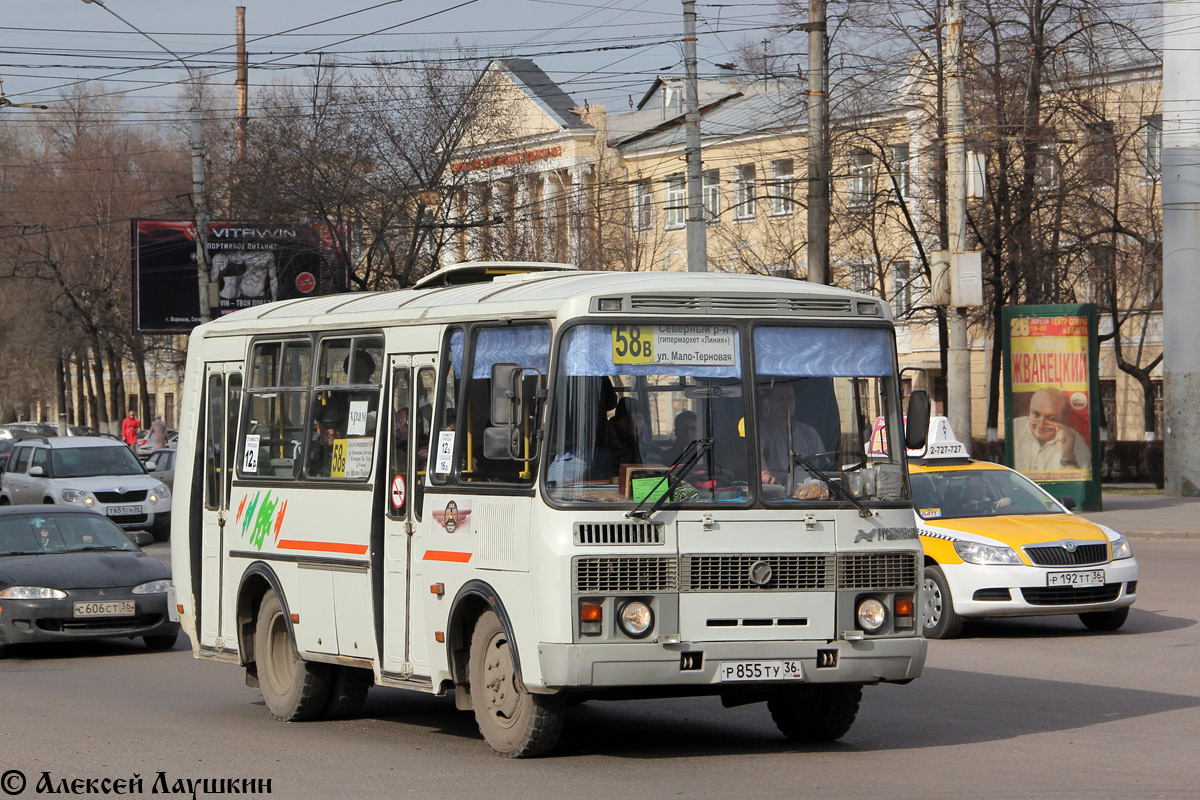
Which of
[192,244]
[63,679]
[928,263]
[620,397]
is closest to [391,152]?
[192,244]

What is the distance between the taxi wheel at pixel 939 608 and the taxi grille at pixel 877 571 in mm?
5590

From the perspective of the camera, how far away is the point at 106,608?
15.1 m

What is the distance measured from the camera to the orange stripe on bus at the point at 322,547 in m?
10.3

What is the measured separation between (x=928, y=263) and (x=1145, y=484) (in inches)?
278

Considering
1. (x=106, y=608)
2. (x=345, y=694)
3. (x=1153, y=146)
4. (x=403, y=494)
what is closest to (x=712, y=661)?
(x=403, y=494)

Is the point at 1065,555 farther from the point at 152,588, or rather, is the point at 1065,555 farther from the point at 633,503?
the point at 152,588

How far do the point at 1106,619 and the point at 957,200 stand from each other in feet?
44.1

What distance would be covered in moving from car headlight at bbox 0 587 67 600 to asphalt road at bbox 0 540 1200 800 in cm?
110

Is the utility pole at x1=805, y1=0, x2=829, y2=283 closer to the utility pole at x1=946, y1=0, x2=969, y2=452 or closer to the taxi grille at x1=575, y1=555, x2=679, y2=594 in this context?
the utility pole at x1=946, y1=0, x2=969, y2=452

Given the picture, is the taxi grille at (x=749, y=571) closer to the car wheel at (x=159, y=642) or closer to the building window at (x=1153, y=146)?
the car wheel at (x=159, y=642)

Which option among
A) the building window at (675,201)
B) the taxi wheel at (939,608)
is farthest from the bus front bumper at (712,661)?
the building window at (675,201)

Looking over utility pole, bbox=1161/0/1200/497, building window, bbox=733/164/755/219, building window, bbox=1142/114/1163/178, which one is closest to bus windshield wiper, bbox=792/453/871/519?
utility pole, bbox=1161/0/1200/497

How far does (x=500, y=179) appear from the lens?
148 feet

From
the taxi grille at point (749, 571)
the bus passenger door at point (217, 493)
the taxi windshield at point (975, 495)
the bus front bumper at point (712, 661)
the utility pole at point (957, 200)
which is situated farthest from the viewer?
the utility pole at point (957, 200)
